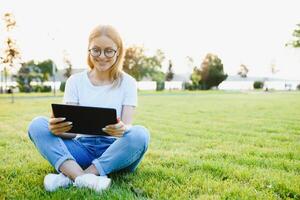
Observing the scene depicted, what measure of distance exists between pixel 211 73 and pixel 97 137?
Answer: 179 feet

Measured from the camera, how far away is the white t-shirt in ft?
11.5

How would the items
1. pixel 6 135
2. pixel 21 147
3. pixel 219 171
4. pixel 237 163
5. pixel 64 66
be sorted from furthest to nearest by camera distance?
pixel 64 66 < pixel 6 135 < pixel 21 147 < pixel 237 163 < pixel 219 171

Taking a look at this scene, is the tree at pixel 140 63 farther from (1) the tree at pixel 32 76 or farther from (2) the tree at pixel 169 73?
(1) the tree at pixel 32 76

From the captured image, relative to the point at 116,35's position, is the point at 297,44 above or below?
above

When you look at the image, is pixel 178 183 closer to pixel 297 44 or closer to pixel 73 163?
pixel 73 163

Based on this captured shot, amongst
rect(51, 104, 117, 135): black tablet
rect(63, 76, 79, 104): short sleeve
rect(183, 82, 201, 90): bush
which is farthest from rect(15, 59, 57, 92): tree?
rect(51, 104, 117, 135): black tablet

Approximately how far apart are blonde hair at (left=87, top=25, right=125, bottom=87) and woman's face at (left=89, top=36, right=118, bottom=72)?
0.12 feet

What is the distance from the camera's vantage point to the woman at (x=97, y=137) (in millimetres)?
3088

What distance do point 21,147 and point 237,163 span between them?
3073 millimetres

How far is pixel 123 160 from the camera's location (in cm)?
329

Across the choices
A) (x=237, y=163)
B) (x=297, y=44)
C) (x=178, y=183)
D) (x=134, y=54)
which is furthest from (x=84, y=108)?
(x=134, y=54)

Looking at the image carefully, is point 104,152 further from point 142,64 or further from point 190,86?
point 190,86

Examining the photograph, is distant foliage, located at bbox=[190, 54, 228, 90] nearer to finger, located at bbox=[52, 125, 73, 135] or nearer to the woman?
the woman

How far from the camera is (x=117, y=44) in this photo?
3377 mm
